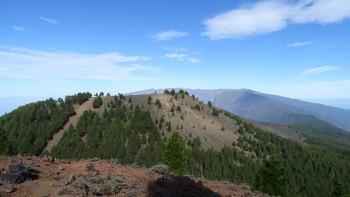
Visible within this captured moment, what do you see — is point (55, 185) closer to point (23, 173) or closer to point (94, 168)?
point (23, 173)

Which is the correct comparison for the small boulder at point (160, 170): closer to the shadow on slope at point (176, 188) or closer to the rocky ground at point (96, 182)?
the rocky ground at point (96, 182)

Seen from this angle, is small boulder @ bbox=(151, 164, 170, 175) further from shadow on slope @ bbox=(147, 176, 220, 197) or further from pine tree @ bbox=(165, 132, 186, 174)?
pine tree @ bbox=(165, 132, 186, 174)

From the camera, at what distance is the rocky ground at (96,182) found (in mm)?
26000

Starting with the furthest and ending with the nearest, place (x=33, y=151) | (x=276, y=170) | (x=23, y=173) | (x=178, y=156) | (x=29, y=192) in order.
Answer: (x=33, y=151)
(x=178, y=156)
(x=276, y=170)
(x=23, y=173)
(x=29, y=192)

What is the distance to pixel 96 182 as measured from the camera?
93.2ft

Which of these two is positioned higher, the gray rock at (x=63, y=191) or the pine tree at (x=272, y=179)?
the gray rock at (x=63, y=191)

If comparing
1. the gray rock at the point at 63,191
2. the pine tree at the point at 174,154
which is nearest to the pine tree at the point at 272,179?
the pine tree at the point at 174,154

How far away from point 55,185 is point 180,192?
9669mm

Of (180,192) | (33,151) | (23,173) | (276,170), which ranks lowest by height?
(33,151)

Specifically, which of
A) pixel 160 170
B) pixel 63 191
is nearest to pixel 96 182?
pixel 63 191

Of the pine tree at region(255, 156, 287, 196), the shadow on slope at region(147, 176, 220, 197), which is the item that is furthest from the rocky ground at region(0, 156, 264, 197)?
the pine tree at region(255, 156, 287, 196)

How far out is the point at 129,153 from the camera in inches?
7648

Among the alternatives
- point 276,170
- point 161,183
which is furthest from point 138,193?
point 276,170

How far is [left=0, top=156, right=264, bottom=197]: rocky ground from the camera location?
85.3ft
